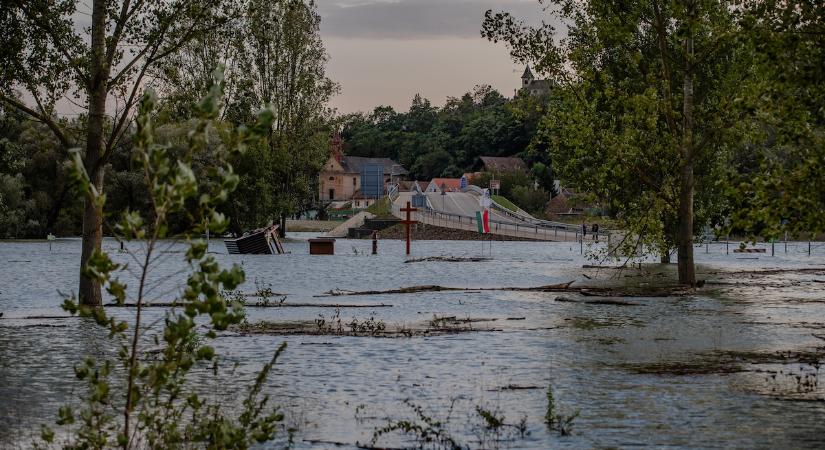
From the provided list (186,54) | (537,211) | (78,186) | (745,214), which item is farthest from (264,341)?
(537,211)

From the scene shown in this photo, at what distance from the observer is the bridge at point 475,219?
131 metres

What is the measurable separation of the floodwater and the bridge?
9175cm

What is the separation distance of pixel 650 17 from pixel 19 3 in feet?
69.2

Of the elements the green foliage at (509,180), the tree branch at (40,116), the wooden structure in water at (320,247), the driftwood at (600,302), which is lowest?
the driftwood at (600,302)

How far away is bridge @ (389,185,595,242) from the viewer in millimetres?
130750

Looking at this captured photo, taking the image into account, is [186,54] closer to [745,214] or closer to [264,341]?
[264,341]

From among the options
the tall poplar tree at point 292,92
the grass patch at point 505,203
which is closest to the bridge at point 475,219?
the grass patch at point 505,203

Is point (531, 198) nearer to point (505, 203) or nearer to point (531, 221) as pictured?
point (505, 203)

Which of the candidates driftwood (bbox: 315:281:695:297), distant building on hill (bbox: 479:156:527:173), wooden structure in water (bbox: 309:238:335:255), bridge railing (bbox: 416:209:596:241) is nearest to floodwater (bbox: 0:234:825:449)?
driftwood (bbox: 315:281:695:297)

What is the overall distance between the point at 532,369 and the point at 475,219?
126m

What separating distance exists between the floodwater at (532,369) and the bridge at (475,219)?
91.7m

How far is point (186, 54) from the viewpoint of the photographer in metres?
101

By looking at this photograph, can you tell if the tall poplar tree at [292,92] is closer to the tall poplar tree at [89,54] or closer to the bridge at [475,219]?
the bridge at [475,219]

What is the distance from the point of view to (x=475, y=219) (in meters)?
144
